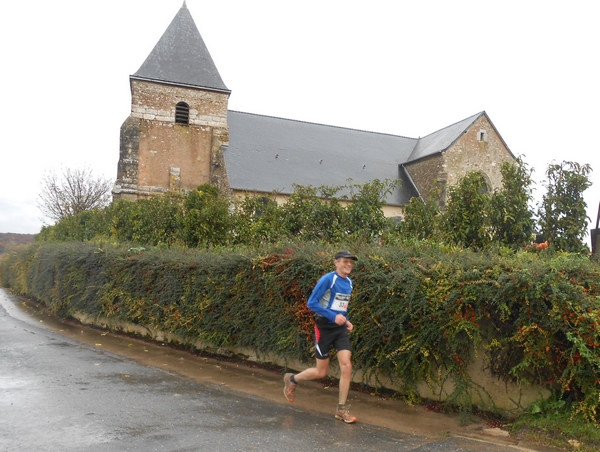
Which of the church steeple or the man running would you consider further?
the church steeple

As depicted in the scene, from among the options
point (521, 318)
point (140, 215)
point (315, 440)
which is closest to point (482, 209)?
point (521, 318)

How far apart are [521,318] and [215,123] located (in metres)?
25.0

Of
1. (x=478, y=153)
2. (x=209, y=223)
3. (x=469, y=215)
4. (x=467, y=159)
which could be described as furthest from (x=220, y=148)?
(x=469, y=215)

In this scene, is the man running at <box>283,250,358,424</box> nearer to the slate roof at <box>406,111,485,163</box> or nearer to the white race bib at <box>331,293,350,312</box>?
the white race bib at <box>331,293,350,312</box>

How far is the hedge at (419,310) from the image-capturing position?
4793 mm

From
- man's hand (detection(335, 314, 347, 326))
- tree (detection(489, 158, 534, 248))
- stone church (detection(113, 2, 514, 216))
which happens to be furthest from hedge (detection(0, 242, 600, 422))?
stone church (detection(113, 2, 514, 216))

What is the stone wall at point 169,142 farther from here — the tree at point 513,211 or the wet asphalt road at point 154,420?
the wet asphalt road at point 154,420

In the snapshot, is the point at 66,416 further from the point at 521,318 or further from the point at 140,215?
the point at 140,215

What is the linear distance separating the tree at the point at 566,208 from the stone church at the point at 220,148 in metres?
16.5

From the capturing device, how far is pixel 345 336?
5285 mm

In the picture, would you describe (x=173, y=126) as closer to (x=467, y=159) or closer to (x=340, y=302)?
(x=467, y=159)

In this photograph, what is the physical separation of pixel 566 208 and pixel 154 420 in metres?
7.43

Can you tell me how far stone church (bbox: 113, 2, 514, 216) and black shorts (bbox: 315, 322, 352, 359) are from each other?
62.6ft

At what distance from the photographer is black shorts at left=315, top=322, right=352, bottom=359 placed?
17.2 ft
